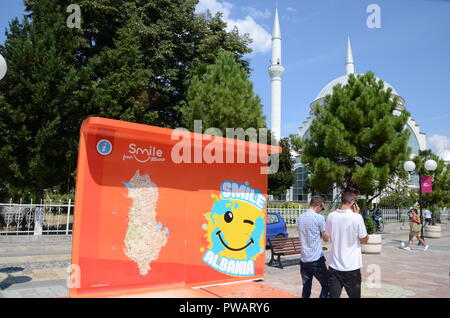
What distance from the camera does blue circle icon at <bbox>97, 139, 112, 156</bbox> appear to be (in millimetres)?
5570

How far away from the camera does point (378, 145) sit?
14.6m

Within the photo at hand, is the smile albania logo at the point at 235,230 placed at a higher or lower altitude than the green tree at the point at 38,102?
lower

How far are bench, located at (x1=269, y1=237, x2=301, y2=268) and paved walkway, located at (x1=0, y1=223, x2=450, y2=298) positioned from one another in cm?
41

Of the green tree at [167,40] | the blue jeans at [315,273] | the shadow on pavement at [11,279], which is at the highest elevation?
the green tree at [167,40]

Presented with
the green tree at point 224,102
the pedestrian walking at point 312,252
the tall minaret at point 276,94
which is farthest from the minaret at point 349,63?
the pedestrian walking at point 312,252

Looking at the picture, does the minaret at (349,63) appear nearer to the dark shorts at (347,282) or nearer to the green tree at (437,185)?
the green tree at (437,185)

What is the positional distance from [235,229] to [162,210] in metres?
1.78

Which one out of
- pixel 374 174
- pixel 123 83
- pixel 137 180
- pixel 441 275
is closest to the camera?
pixel 137 180

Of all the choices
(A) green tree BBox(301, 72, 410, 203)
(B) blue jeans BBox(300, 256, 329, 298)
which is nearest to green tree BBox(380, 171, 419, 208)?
(A) green tree BBox(301, 72, 410, 203)

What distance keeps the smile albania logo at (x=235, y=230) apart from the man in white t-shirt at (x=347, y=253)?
2964 mm

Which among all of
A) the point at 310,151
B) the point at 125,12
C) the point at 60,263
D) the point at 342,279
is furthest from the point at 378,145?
the point at 125,12

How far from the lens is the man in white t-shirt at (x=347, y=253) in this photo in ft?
13.9

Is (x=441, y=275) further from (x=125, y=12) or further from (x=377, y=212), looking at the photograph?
(x=125, y=12)
